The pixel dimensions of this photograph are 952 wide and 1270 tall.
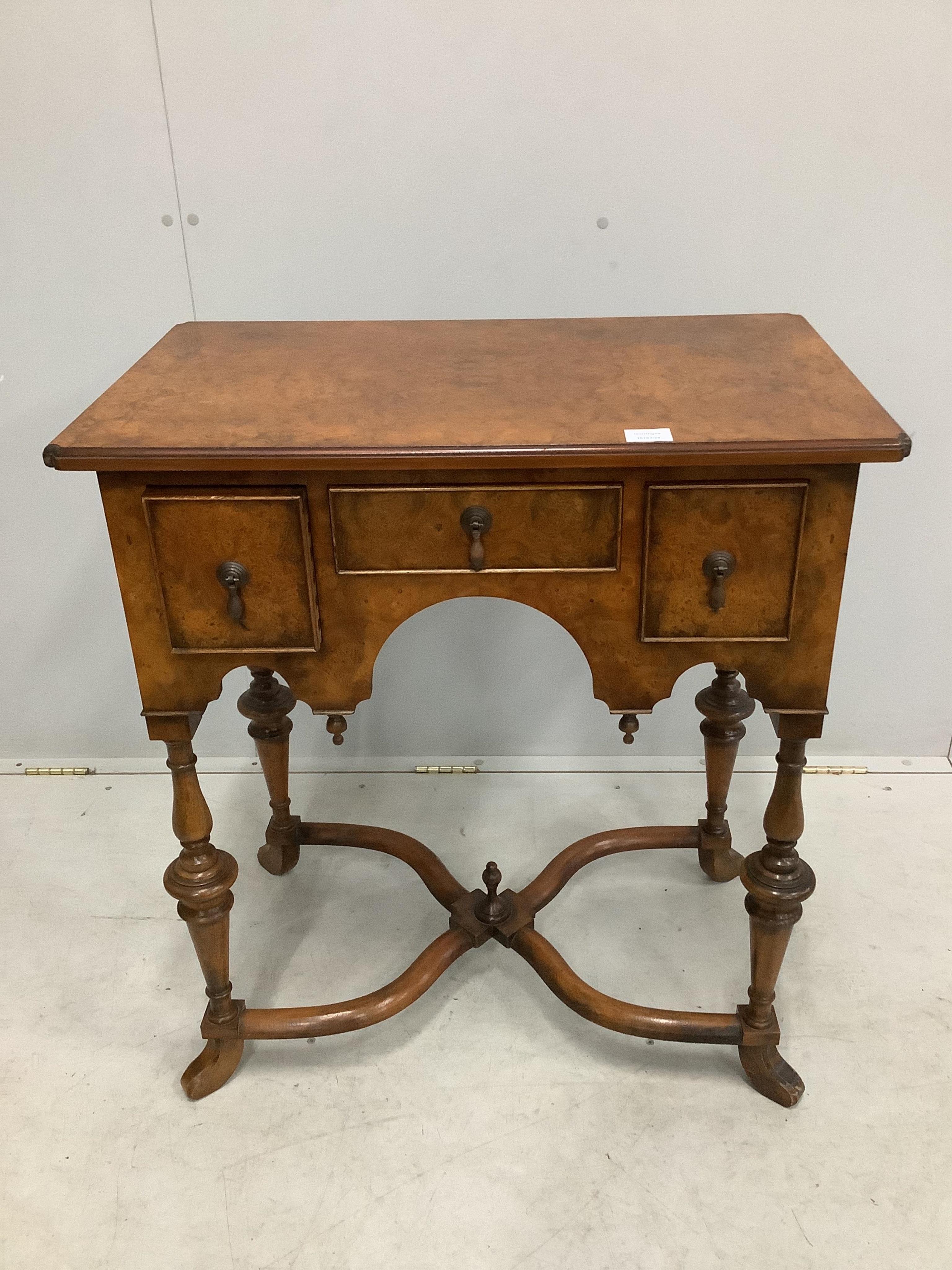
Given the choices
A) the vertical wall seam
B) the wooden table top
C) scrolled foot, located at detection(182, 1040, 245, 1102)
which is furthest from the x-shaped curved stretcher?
the vertical wall seam

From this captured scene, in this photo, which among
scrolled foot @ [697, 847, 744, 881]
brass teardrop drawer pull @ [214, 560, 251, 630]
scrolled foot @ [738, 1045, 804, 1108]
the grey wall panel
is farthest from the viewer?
scrolled foot @ [697, 847, 744, 881]

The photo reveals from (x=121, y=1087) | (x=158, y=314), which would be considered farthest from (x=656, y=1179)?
(x=158, y=314)

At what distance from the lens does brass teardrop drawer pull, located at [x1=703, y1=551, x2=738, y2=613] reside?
5.38 feet

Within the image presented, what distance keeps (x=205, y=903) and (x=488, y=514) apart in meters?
0.86

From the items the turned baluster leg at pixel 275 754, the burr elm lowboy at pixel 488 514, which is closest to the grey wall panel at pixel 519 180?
the burr elm lowboy at pixel 488 514

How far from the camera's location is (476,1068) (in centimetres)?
215

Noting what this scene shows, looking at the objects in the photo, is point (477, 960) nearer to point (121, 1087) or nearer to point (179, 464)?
point (121, 1087)

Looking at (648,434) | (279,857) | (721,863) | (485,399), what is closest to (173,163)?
(485,399)

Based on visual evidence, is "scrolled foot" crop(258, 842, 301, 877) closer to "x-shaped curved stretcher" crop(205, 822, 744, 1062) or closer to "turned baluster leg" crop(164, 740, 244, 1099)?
"x-shaped curved stretcher" crop(205, 822, 744, 1062)

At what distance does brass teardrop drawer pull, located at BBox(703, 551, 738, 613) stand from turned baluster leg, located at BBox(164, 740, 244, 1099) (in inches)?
34.0

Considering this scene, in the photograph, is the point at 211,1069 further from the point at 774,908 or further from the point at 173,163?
the point at 173,163

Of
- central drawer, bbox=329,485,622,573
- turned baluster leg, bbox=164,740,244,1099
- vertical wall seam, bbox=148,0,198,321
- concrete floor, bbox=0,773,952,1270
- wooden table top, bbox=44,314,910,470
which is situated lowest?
concrete floor, bbox=0,773,952,1270

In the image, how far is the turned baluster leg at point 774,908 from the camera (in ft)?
6.12

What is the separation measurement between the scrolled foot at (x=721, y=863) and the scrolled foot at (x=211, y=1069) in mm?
1119
